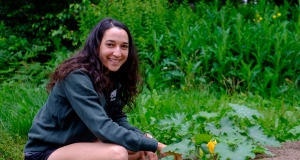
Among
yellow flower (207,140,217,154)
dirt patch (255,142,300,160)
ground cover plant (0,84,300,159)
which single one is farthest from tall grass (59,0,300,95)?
yellow flower (207,140,217,154)

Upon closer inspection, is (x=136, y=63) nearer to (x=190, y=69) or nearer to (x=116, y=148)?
(x=116, y=148)

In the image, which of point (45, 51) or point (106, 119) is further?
point (45, 51)

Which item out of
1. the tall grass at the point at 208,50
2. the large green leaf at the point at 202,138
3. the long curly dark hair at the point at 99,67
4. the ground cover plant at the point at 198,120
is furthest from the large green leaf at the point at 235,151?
the tall grass at the point at 208,50

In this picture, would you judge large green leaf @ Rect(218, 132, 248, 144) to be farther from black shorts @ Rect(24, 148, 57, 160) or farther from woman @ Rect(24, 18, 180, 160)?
black shorts @ Rect(24, 148, 57, 160)

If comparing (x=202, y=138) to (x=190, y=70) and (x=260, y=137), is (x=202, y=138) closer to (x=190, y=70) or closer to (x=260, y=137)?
(x=260, y=137)

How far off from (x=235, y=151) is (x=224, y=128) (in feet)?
1.44

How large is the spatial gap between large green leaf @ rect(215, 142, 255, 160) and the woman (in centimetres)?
32

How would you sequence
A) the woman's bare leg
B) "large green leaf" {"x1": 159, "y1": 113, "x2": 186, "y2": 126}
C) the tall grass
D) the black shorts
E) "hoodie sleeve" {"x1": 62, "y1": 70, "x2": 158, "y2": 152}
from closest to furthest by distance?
"hoodie sleeve" {"x1": 62, "y1": 70, "x2": 158, "y2": 152}
the woman's bare leg
the black shorts
"large green leaf" {"x1": 159, "y1": 113, "x2": 186, "y2": 126}
the tall grass

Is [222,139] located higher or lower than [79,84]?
lower

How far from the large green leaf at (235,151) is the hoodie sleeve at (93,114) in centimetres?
Result: 42

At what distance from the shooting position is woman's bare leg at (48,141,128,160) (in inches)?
122

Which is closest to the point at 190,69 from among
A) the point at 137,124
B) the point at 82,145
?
the point at 137,124

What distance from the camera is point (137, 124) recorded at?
4.62 meters

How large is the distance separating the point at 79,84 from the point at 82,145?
0.41 meters
